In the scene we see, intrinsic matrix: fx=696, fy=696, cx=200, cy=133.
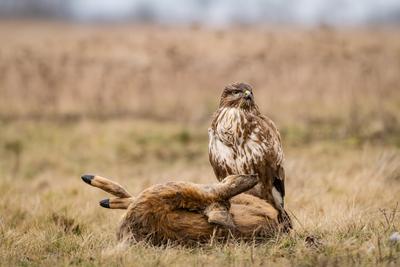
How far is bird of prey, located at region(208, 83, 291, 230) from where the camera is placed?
6012mm

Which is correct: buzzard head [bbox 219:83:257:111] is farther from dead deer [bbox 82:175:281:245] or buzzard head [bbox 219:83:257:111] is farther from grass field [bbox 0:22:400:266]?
grass field [bbox 0:22:400:266]

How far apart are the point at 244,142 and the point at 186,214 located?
1.05 meters

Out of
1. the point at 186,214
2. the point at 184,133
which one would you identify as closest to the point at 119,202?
the point at 186,214

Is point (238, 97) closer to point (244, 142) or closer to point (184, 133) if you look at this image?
point (244, 142)

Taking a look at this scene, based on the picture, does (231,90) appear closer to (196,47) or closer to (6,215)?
(6,215)

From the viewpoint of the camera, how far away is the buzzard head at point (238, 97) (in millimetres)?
6086

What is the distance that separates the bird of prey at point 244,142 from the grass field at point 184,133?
1.80 ft

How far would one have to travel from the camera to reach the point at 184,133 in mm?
13758

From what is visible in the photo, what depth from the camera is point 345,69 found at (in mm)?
16984

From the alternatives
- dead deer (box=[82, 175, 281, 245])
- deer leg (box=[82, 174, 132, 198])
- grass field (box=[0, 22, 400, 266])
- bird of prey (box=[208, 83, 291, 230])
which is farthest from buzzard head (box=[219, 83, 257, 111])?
deer leg (box=[82, 174, 132, 198])

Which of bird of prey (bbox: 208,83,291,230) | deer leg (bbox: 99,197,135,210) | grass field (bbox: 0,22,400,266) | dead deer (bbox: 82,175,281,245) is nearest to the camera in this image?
dead deer (bbox: 82,175,281,245)

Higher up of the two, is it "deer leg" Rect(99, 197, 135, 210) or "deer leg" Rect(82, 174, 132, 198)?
"deer leg" Rect(82, 174, 132, 198)

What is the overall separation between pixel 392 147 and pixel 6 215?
22.7ft

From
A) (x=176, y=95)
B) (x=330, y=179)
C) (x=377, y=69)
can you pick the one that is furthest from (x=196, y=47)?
(x=330, y=179)
